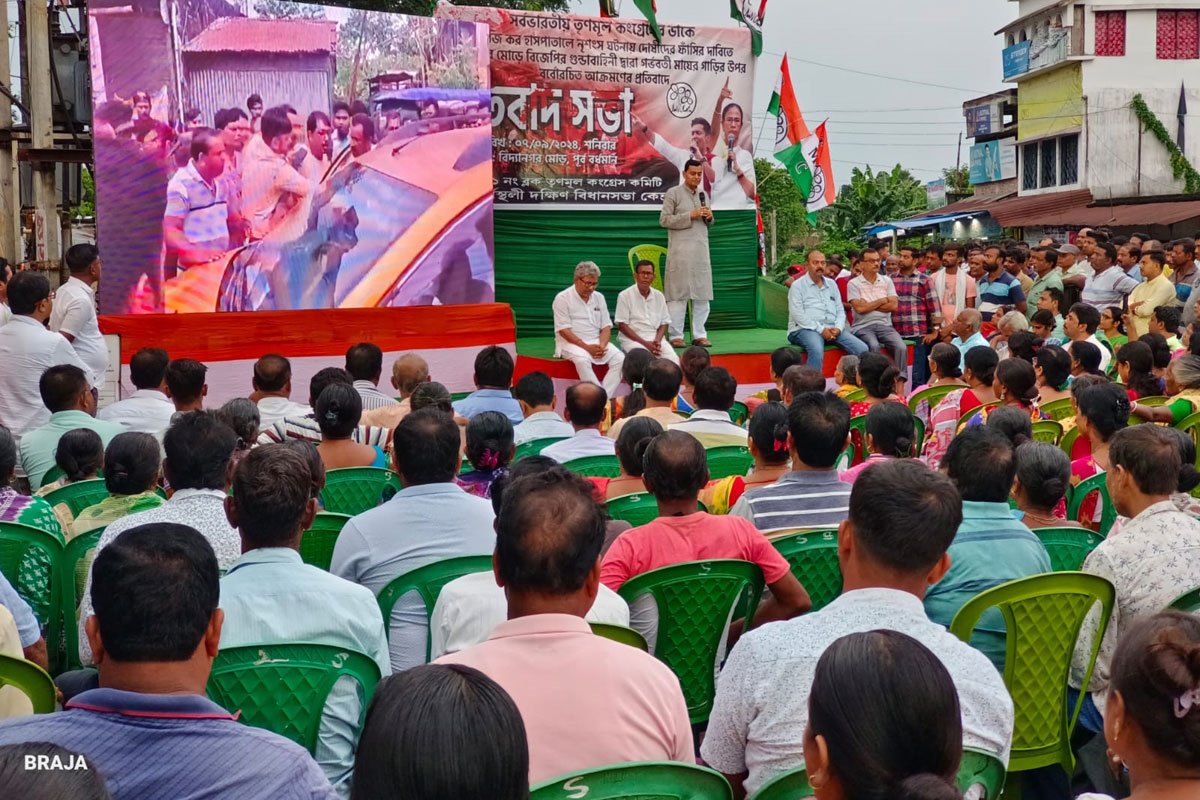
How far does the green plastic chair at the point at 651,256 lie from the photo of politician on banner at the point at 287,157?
203cm

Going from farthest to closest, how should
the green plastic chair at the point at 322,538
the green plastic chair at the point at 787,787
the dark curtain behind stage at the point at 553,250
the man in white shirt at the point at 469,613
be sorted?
1. the dark curtain behind stage at the point at 553,250
2. the green plastic chair at the point at 322,538
3. the man in white shirt at the point at 469,613
4. the green plastic chair at the point at 787,787

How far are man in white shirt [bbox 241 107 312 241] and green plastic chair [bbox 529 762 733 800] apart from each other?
8.43 m

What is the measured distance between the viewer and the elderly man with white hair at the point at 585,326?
34.5ft

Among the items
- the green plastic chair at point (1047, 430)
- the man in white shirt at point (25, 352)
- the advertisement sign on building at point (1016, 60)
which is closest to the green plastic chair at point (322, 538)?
the man in white shirt at point (25, 352)

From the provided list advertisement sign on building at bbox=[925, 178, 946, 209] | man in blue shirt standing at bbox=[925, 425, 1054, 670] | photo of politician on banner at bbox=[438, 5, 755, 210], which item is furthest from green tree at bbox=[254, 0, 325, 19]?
advertisement sign on building at bbox=[925, 178, 946, 209]

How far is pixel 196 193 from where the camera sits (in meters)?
9.44

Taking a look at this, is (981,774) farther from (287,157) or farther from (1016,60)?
(1016,60)

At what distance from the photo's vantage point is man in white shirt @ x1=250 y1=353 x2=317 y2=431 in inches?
242

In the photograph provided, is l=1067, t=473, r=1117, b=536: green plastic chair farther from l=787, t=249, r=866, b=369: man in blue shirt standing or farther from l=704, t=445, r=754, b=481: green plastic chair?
l=787, t=249, r=866, b=369: man in blue shirt standing

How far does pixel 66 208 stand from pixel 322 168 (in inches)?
257

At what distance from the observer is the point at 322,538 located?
429cm

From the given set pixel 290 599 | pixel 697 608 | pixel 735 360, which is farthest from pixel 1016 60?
pixel 290 599

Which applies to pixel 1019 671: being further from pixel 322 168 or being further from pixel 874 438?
pixel 322 168

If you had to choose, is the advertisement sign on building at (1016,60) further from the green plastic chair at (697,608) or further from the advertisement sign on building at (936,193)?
the green plastic chair at (697,608)
